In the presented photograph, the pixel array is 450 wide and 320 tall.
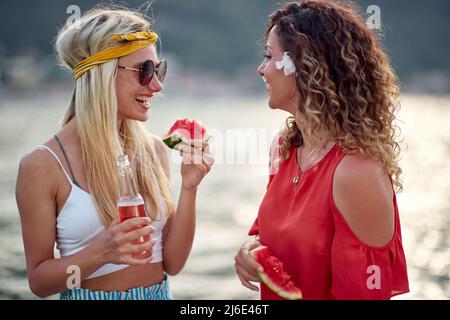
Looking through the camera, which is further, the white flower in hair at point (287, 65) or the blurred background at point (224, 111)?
the blurred background at point (224, 111)

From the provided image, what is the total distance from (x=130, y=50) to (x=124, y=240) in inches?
51.2

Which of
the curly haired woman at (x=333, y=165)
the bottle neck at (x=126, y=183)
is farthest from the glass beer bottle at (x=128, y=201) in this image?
the curly haired woman at (x=333, y=165)

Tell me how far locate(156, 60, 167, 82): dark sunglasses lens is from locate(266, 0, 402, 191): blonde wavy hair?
3.27ft

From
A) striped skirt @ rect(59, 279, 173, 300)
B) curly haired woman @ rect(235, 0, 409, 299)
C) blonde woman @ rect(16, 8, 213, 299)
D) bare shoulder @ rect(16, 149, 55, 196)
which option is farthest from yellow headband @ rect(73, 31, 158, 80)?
striped skirt @ rect(59, 279, 173, 300)

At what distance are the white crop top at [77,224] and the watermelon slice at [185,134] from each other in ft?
2.07

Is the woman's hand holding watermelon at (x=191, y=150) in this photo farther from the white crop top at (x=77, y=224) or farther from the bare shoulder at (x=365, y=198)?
the bare shoulder at (x=365, y=198)

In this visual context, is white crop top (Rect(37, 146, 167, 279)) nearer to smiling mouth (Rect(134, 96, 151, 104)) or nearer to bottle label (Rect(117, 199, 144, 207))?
bottle label (Rect(117, 199, 144, 207))

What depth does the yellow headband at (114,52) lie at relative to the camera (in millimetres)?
3844

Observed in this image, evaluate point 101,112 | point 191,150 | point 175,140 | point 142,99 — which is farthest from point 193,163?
point 101,112

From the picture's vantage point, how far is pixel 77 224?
365cm
